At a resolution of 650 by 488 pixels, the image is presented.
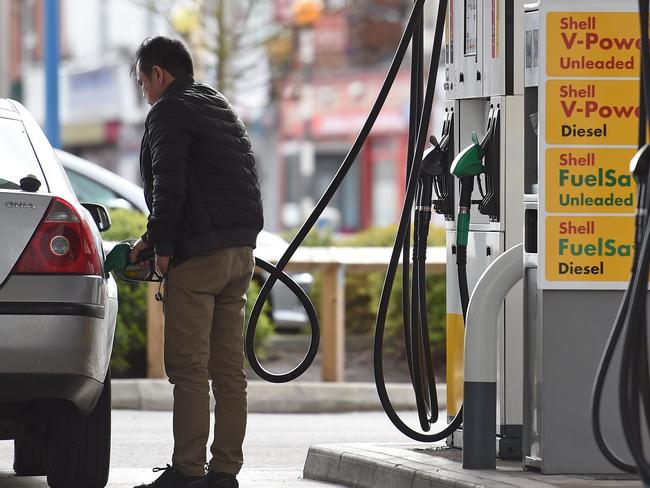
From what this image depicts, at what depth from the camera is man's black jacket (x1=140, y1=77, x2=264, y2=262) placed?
6082mm

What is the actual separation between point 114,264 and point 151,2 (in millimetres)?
20941

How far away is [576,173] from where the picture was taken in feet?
19.4

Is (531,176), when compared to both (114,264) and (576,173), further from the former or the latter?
(114,264)

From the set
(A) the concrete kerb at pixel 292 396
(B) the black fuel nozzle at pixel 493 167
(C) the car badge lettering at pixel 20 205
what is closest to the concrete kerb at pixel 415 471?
(B) the black fuel nozzle at pixel 493 167

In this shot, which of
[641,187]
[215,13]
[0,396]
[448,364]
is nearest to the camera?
[641,187]

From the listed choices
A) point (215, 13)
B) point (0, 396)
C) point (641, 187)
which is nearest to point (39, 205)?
point (0, 396)

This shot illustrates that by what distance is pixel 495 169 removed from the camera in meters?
6.57

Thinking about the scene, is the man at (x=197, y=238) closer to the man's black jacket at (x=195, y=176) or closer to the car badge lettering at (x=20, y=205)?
the man's black jacket at (x=195, y=176)

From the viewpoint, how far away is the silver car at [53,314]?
574cm

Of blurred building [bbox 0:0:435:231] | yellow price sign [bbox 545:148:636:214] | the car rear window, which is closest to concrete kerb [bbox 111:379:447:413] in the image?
the car rear window

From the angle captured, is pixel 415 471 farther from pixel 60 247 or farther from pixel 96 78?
pixel 96 78

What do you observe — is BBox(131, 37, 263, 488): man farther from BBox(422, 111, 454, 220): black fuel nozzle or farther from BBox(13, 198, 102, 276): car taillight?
BBox(422, 111, 454, 220): black fuel nozzle

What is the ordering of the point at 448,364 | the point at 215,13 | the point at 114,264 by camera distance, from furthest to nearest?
the point at 215,13 → the point at 448,364 → the point at 114,264

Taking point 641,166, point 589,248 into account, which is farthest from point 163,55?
point 641,166
